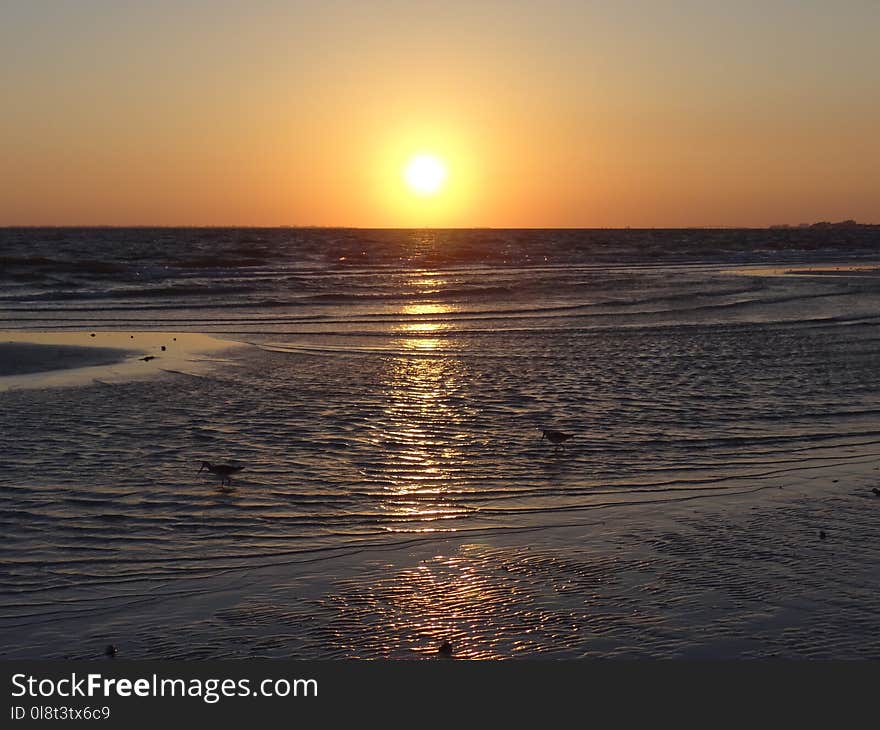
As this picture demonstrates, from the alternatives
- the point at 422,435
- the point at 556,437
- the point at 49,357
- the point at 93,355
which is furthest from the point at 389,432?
the point at 49,357

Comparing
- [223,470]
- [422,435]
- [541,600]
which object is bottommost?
[541,600]

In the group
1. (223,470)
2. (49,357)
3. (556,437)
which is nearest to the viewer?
(223,470)

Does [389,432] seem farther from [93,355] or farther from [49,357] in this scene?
[49,357]

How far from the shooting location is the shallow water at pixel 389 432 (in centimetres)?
945

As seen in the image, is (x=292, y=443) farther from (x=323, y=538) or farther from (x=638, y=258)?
(x=638, y=258)

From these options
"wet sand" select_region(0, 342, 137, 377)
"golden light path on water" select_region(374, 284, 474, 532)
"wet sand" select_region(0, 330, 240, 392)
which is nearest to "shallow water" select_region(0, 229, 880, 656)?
"golden light path on water" select_region(374, 284, 474, 532)

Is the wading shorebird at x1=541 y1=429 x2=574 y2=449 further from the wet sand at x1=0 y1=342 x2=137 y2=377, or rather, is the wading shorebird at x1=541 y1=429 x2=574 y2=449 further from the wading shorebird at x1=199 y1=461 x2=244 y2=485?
the wet sand at x1=0 y1=342 x2=137 y2=377

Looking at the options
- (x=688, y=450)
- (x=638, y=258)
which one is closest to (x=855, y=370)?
(x=688, y=450)

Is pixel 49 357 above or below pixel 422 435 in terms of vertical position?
above

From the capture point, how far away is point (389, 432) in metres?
14.1

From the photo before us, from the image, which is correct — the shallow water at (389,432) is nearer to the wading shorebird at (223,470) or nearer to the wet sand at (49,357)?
the wading shorebird at (223,470)

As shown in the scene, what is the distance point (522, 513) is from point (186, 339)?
1652cm

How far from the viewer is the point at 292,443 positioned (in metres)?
13.3

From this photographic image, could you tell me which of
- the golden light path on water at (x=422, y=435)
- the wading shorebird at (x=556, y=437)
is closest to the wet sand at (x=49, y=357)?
the golden light path on water at (x=422, y=435)
